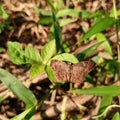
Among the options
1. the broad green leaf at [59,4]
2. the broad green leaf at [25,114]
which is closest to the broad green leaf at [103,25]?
the broad green leaf at [25,114]

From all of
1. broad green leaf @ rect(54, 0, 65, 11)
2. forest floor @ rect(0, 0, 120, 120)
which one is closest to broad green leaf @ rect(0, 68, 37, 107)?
forest floor @ rect(0, 0, 120, 120)

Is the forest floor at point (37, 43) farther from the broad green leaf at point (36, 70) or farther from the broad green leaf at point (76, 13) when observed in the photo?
the broad green leaf at point (36, 70)

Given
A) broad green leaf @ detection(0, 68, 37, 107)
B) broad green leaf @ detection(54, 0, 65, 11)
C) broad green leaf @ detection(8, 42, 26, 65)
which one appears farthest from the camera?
broad green leaf @ detection(54, 0, 65, 11)

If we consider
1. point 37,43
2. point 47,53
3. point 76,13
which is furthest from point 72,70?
point 37,43

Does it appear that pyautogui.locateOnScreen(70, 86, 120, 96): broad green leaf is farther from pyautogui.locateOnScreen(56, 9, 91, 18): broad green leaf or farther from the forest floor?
pyautogui.locateOnScreen(56, 9, 91, 18): broad green leaf

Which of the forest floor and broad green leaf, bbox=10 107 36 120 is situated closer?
broad green leaf, bbox=10 107 36 120

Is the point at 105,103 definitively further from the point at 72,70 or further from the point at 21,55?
the point at 21,55

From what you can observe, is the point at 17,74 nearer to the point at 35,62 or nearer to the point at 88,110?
the point at 88,110
